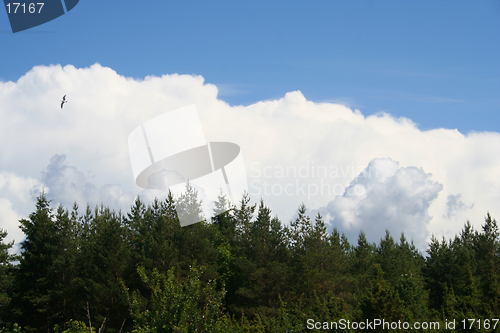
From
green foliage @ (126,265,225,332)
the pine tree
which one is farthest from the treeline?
green foliage @ (126,265,225,332)

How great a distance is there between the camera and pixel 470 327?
17641 millimetres

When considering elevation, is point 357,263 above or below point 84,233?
below

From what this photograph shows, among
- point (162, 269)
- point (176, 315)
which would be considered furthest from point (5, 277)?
point (176, 315)

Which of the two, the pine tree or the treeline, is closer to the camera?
the treeline

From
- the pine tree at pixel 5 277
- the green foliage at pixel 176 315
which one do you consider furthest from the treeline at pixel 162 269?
the green foliage at pixel 176 315

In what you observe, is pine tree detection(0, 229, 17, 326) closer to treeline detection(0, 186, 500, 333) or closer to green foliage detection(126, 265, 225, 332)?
treeline detection(0, 186, 500, 333)

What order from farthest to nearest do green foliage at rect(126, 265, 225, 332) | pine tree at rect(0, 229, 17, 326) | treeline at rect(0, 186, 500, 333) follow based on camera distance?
pine tree at rect(0, 229, 17, 326), treeline at rect(0, 186, 500, 333), green foliage at rect(126, 265, 225, 332)

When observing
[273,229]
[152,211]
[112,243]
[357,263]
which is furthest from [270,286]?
[357,263]

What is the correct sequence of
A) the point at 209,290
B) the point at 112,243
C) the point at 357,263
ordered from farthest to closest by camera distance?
the point at 357,263 → the point at 112,243 → the point at 209,290

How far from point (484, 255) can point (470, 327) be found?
46895 mm

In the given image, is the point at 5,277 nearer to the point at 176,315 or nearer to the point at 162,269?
the point at 162,269

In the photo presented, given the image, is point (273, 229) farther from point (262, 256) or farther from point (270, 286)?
point (270, 286)

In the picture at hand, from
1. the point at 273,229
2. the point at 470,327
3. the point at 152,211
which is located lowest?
the point at 470,327

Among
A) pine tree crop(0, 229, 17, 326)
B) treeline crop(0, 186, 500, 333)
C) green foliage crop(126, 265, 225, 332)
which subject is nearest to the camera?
green foliage crop(126, 265, 225, 332)
